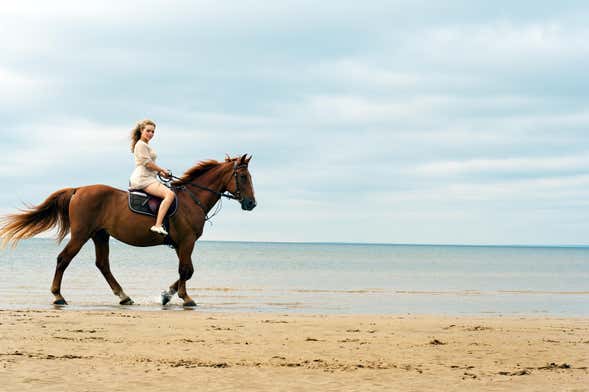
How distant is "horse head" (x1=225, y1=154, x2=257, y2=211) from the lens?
1453cm

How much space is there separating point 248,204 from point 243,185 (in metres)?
0.38

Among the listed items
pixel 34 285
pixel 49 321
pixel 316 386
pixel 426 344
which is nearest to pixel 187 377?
pixel 316 386

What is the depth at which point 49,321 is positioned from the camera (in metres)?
10.8

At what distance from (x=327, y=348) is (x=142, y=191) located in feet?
21.8

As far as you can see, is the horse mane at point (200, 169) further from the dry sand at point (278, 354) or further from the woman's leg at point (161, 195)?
the dry sand at point (278, 354)

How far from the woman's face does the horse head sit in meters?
1.85

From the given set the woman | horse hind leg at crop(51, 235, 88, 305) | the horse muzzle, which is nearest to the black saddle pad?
the woman

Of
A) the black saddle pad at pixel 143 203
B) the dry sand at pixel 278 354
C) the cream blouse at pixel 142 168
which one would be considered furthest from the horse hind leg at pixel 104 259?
the dry sand at pixel 278 354

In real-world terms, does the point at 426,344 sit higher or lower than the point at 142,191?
lower

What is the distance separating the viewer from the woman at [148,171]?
534 inches

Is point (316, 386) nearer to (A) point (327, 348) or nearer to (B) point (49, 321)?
(A) point (327, 348)

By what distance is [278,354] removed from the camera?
8.06 meters

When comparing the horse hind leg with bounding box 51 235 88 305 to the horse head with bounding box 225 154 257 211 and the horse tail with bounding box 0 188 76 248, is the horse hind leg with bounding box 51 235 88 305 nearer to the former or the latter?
the horse tail with bounding box 0 188 76 248

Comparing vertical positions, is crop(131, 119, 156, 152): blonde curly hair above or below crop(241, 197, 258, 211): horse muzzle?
above
